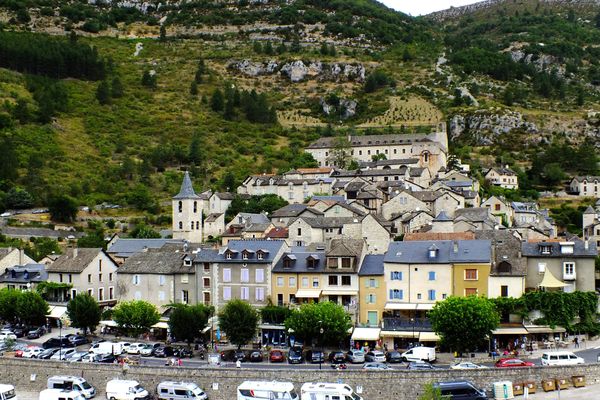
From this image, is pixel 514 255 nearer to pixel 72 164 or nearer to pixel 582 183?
pixel 582 183

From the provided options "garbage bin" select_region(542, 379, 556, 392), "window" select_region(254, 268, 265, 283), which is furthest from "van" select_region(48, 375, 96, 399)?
"garbage bin" select_region(542, 379, 556, 392)

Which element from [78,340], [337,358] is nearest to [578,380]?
[337,358]

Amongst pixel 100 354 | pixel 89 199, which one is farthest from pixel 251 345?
pixel 89 199

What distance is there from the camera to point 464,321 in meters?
53.3

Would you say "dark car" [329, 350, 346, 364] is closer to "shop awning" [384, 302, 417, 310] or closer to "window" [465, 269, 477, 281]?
"shop awning" [384, 302, 417, 310]

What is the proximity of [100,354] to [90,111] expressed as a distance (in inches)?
4903

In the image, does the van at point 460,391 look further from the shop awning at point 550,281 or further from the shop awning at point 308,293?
the shop awning at point 308,293

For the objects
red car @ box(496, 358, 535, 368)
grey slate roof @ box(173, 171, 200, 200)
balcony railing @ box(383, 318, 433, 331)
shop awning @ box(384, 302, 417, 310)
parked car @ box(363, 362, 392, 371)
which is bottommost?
parked car @ box(363, 362, 392, 371)

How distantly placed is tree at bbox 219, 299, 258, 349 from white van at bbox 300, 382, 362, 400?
13.5 m

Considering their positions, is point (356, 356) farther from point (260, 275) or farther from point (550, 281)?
point (550, 281)

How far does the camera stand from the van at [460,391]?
43031 mm

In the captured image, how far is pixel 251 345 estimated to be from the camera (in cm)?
6219

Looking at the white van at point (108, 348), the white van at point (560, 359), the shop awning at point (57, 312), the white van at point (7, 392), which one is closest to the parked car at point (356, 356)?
the white van at point (560, 359)

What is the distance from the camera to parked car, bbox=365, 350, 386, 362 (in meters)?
53.2
